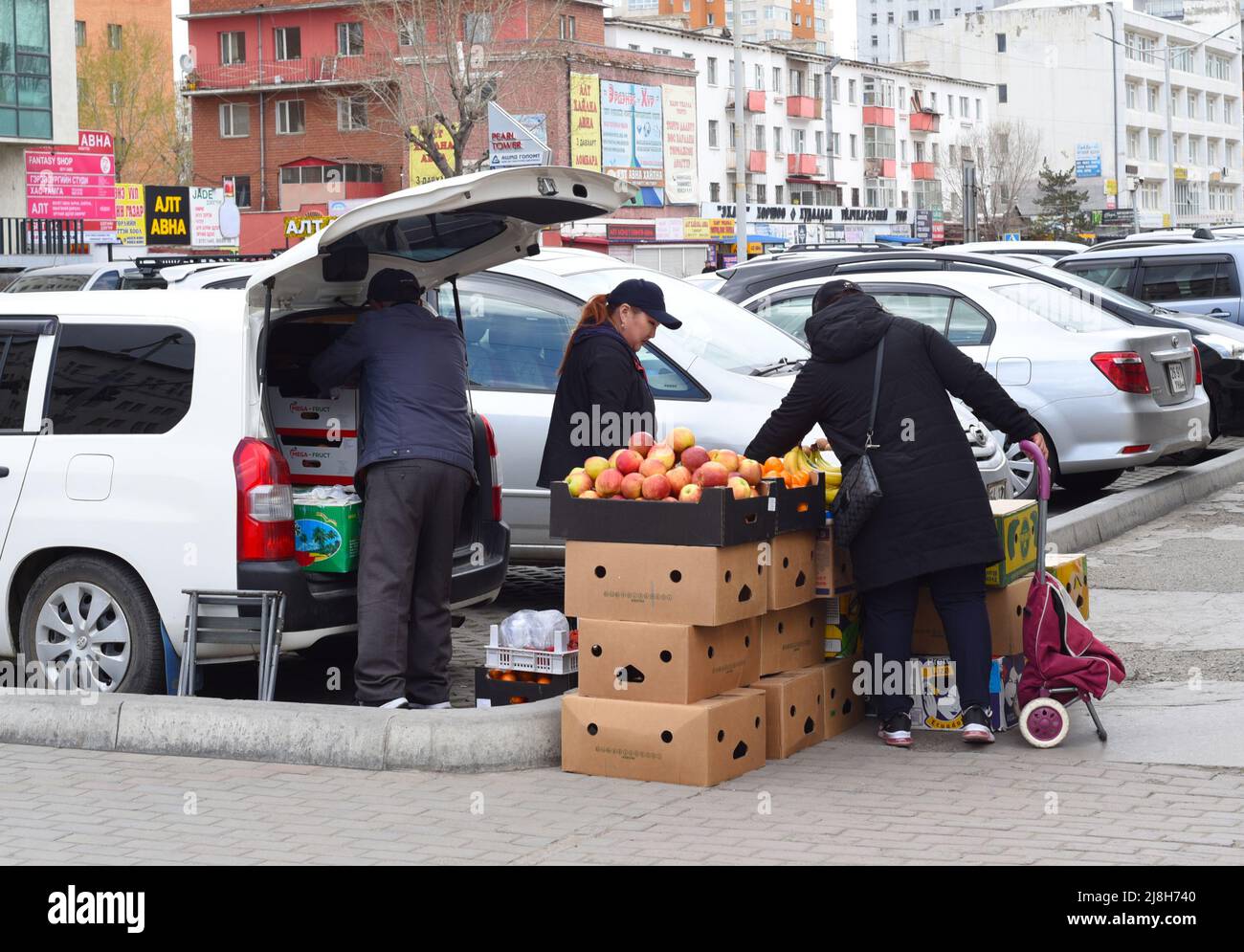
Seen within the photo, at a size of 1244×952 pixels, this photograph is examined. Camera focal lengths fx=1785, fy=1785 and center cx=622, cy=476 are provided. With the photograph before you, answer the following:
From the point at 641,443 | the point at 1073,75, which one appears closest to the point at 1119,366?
the point at 641,443

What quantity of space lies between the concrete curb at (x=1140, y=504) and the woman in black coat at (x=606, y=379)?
14.4 feet

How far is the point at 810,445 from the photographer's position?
24.5ft

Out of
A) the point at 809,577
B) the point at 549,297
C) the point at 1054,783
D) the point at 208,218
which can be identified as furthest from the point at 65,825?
the point at 208,218

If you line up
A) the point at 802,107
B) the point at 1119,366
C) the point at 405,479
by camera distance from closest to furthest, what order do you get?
the point at 405,479 → the point at 1119,366 → the point at 802,107

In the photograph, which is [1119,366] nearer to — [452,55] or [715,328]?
[715,328]

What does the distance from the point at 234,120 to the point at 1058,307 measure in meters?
70.3

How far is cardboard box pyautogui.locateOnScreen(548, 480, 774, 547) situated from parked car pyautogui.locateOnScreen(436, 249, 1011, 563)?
2785 millimetres

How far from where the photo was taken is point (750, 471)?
668 cm

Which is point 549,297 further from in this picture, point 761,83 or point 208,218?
point 761,83

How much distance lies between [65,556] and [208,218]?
154 feet

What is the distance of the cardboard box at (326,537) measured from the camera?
7.23m

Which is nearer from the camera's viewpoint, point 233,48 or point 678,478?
point 678,478

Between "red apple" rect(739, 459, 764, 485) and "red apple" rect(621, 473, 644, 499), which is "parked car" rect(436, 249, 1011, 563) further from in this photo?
"red apple" rect(621, 473, 644, 499)

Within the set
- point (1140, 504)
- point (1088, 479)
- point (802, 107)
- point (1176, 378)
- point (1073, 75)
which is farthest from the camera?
point (1073, 75)
